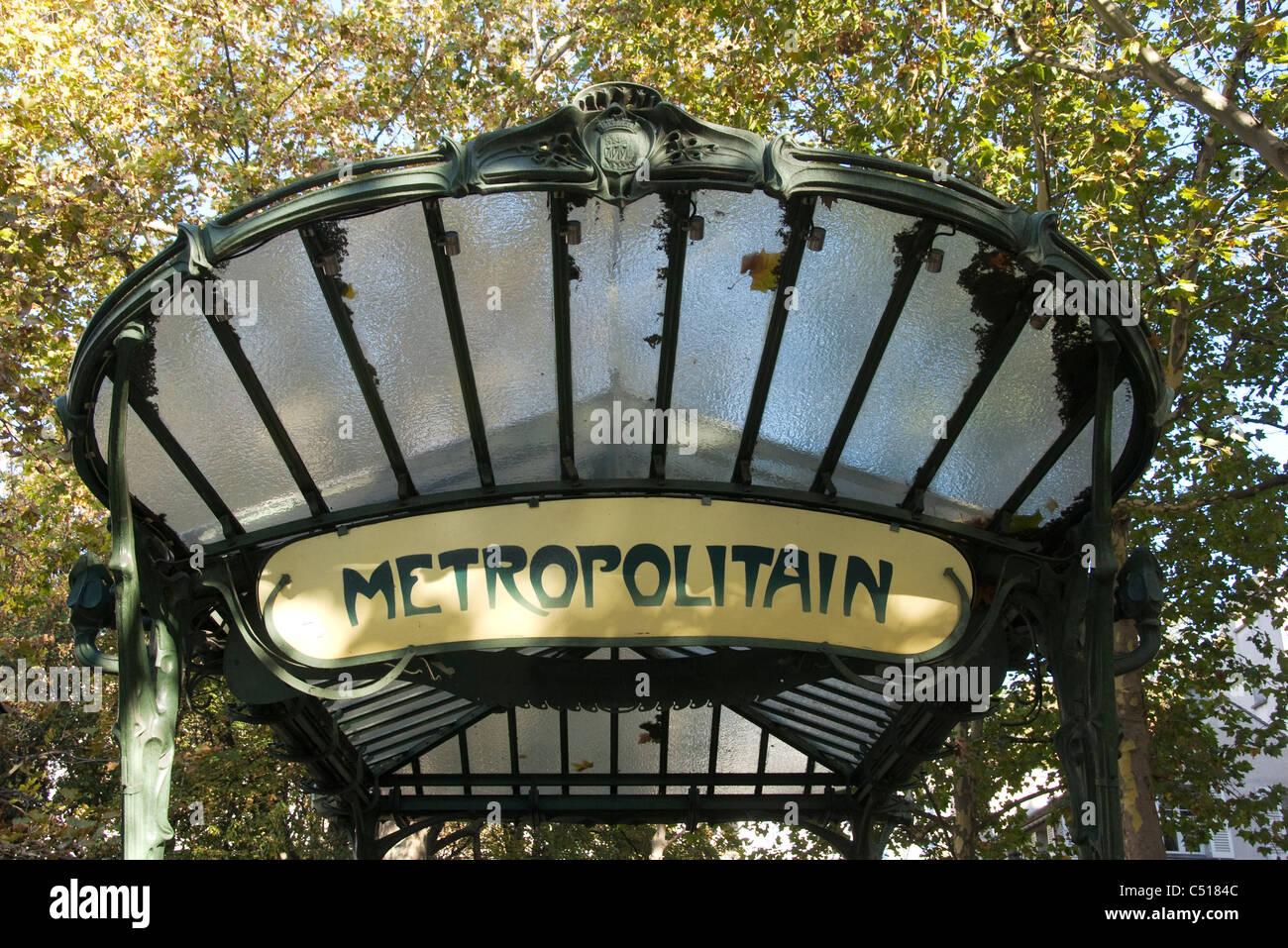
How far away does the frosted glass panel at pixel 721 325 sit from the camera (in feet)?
18.4

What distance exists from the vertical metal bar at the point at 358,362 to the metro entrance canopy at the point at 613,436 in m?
0.02

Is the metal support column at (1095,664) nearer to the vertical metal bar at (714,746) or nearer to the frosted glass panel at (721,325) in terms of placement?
the frosted glass panel at (721,325)

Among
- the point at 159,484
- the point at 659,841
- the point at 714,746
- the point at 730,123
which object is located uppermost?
the point at 730,123

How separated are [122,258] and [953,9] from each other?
9.74 metres

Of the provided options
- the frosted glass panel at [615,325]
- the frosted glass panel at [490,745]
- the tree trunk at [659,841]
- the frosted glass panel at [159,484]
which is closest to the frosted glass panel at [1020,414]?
the frosted glass panel at [615,325]

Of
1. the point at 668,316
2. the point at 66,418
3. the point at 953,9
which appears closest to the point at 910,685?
the point at 668,316

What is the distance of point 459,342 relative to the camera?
591 centimetres

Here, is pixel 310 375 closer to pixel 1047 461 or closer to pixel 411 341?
pixel 411 341

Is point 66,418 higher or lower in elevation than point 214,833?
higher

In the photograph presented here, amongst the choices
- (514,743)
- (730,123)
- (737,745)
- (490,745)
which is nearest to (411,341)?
(514,743)

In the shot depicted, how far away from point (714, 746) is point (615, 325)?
13.9 ft

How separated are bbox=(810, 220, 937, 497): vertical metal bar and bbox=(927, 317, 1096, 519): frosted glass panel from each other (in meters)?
0.65

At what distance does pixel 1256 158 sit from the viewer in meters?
13.6
